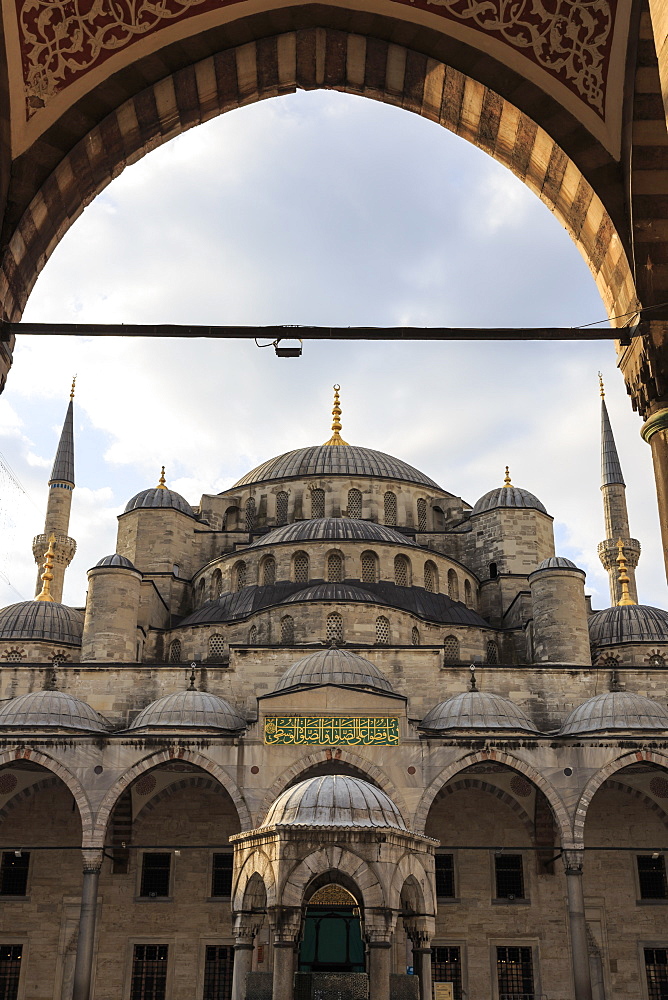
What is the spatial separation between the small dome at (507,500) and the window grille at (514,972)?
1332 cm

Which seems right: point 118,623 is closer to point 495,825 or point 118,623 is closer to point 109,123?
point 495,825

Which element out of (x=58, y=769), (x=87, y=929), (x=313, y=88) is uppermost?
(x=313, y=88)

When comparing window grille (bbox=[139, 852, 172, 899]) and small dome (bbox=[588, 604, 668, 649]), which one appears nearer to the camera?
window grille (bbox=[139, 852, 172, 899])

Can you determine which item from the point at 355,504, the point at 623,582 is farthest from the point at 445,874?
the point at 355,504

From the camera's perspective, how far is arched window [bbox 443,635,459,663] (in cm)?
2556

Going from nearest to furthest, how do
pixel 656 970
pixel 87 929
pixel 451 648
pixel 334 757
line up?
1. pixel 87 929
2. pixel 334 757
3. pixel 656 970
4. pixel 451 648

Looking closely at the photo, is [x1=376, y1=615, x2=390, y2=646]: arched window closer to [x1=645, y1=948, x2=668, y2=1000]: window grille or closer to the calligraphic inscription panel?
the calligraphic inscription panel

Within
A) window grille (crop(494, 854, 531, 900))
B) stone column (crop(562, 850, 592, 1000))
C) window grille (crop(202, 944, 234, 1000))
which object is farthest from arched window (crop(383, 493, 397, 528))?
stone column (crop(562, 850, 592, 1000))

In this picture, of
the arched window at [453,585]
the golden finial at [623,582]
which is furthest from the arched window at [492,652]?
the golden finial at [623,582]

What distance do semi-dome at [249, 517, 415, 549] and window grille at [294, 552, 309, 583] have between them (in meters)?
0.41

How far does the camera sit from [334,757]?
760 inches

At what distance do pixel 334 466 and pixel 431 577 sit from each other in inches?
257

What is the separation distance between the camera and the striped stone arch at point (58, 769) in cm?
1912

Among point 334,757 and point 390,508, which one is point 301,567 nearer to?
point 390,508
